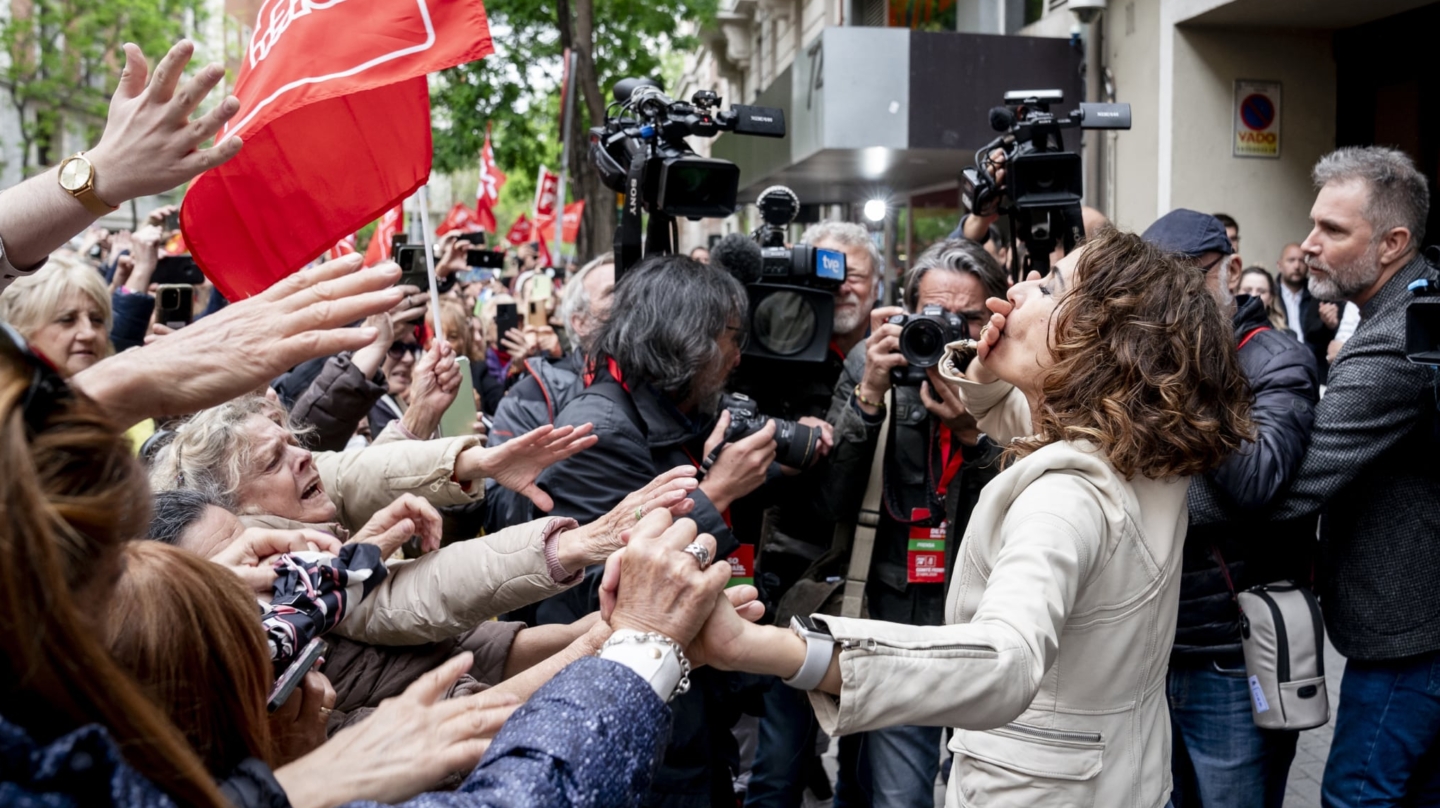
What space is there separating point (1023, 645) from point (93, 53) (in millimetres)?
30499

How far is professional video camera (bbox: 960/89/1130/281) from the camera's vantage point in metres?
3.41

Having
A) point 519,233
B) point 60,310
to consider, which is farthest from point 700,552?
point 519,233

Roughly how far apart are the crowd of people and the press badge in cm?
1

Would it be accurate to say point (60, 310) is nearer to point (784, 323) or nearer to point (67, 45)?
point (784, 323)

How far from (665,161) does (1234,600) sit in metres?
1.97

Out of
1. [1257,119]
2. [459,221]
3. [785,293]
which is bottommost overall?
[785,293]

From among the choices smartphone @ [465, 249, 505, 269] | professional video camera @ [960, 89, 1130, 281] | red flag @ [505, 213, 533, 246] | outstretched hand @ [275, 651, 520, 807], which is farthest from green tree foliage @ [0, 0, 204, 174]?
outstretched hand @ [275, 651, 520, 807]

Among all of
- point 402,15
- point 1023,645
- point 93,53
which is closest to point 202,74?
point 402,15

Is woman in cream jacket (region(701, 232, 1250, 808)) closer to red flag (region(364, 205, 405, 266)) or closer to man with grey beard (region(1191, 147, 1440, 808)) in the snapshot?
man with grey beard (region(1191, 147, 1440, 808))

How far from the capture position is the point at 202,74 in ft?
6.34

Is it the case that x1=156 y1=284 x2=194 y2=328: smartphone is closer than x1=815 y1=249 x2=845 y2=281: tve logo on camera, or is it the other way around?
x1=815 y1=249 x2=845 y2=281: tve logo on camera

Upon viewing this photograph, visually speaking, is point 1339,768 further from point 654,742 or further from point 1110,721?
point 654,742

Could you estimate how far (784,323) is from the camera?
12.6 ft

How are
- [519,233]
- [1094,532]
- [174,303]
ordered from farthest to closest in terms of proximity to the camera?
[519,233]
[174,303]
[1094,532]
